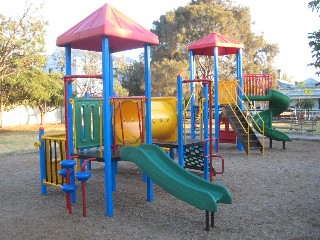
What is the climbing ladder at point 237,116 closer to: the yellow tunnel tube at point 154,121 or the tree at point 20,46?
the yellow tunnel tube at point 154,121

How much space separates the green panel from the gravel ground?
3.33 ft

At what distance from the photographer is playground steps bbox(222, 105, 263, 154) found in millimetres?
11141

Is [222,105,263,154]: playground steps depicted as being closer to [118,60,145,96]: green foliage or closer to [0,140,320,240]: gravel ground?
[0,140,320,240]: gravel ground

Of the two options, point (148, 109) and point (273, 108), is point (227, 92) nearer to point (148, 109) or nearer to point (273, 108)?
point (273, 108)

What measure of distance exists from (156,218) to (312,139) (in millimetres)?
11772

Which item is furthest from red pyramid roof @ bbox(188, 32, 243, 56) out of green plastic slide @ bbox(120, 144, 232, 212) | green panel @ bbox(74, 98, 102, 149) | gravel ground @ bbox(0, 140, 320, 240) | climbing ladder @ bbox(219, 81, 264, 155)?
green plastic slide @ bbox(120, 144, 232, 212)

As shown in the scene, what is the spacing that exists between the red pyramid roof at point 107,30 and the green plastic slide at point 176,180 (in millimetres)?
1693

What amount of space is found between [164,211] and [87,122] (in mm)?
1897

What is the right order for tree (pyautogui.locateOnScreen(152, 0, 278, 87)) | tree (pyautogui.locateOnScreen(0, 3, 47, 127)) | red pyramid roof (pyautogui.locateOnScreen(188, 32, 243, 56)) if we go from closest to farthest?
1. red pyramid roof (pyautogui.locateOnScreen(188, 32, 243, 56))
2. tree (pyautogui.locateOnScreen(0, 3, 47, 127))
3. tree (pyautogui.locateOnScreen(152, 0, 278, 87))

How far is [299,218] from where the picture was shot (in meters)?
4.89

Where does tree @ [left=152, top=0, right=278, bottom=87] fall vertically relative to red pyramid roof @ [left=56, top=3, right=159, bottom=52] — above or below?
above

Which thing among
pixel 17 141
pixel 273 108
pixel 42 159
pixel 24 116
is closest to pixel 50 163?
pixel 42 159

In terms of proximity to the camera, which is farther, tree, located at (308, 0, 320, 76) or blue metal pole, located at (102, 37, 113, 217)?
A: tree, located at (308, 0, 320, 76)

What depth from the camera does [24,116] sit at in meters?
30.8
